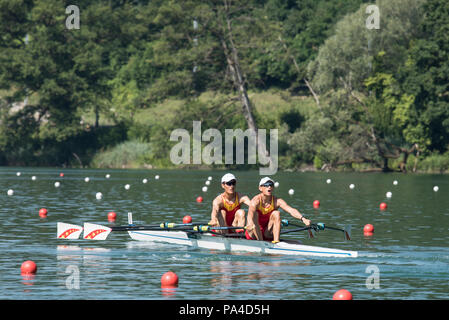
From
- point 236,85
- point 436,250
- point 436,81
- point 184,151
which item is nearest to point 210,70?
point 236,85

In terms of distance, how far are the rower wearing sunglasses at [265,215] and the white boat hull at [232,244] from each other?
0.83 feet

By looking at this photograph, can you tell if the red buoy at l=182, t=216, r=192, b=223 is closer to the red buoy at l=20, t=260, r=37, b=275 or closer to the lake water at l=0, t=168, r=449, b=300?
the lake water at l=0, t=168, r=449, b=300

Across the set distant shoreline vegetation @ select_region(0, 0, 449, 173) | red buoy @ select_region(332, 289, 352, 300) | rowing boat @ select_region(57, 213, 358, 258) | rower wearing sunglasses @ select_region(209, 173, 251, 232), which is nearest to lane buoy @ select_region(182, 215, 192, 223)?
rowing boat @ select_region(57, 213, 358, 258)

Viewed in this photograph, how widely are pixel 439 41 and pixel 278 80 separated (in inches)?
1347

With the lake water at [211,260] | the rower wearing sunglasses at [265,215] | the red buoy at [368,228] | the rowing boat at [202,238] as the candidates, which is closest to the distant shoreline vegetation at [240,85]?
the lake water at [211,260]

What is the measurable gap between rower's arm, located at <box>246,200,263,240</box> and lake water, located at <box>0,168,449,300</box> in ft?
2.24

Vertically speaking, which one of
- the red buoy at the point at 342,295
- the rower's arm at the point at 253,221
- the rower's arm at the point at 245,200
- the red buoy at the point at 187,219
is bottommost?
the red buoy at the point at 342,295

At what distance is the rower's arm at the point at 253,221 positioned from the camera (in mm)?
22812

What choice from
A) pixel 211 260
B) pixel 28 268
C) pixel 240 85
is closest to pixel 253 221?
pixel 211 260

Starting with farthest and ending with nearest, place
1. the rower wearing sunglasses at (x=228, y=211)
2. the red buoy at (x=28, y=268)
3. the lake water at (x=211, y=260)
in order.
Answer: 1. the rower wearing sunglasses at (x=228, y=211)
2. the red buoy at (x=28, y=268)
3. the lake water at (x=211, y=260)

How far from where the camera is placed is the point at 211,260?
A: 22.2 m

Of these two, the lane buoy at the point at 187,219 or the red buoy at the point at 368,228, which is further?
the lane buoy at the point at 187,219

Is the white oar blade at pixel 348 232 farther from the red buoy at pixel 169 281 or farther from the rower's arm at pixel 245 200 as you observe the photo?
the red buoy at pixel 169 281

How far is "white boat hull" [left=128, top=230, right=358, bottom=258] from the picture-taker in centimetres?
2205
